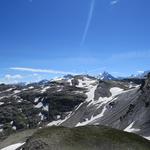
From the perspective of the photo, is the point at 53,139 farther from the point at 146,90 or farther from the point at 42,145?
the point at 146,90

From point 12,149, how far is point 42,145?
106 ft

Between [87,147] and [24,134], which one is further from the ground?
[87,147]

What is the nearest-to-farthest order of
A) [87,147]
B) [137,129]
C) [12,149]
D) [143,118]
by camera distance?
[87,147] < [12,149] < [137,129] < [143,118]

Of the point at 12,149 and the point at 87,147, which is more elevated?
the point at 87,147

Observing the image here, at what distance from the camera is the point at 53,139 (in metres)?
38.7

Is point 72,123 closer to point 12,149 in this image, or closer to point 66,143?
point 12,149

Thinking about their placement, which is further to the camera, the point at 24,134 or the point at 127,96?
the point at 127,96

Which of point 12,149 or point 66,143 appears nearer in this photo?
point 66,143

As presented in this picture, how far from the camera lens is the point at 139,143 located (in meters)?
38.4

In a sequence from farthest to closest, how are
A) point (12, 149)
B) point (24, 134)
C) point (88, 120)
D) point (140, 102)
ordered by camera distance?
point (88, 120) < point (140, 102) < point (24, 134) < point (12, 149)

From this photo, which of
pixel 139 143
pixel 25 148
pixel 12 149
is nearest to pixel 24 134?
pixel 12 149

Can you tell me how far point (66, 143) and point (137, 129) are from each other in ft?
196

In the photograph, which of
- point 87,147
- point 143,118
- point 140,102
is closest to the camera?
point 87,147

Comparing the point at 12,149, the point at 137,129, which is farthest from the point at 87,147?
the point at 137,129
